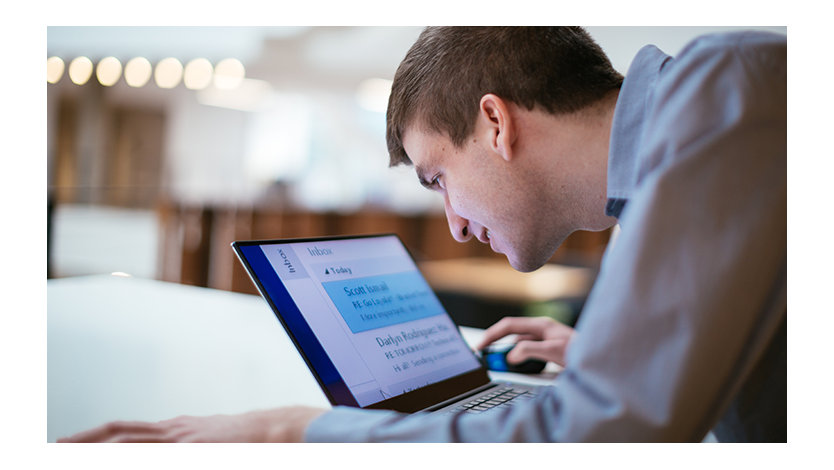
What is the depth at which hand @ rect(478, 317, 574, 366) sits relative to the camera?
1063 millimetres

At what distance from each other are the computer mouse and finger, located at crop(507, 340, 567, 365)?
5 centimetres

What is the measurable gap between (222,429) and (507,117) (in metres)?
0.47

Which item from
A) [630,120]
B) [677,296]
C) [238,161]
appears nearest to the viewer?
[677,296]

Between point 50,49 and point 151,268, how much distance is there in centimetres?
407

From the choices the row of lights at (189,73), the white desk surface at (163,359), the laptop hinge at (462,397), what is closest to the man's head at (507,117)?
the laptop hinge at (462,397)

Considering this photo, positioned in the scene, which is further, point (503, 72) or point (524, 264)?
point (524, 264)

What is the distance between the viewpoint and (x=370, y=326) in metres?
0.86

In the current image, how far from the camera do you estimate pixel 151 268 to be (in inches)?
183

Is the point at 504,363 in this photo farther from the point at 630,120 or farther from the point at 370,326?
the point at 630,120

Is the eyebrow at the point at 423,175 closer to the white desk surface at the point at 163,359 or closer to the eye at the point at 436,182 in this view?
the eye at the point at 436,182

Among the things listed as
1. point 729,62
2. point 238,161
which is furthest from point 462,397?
point 238,161
